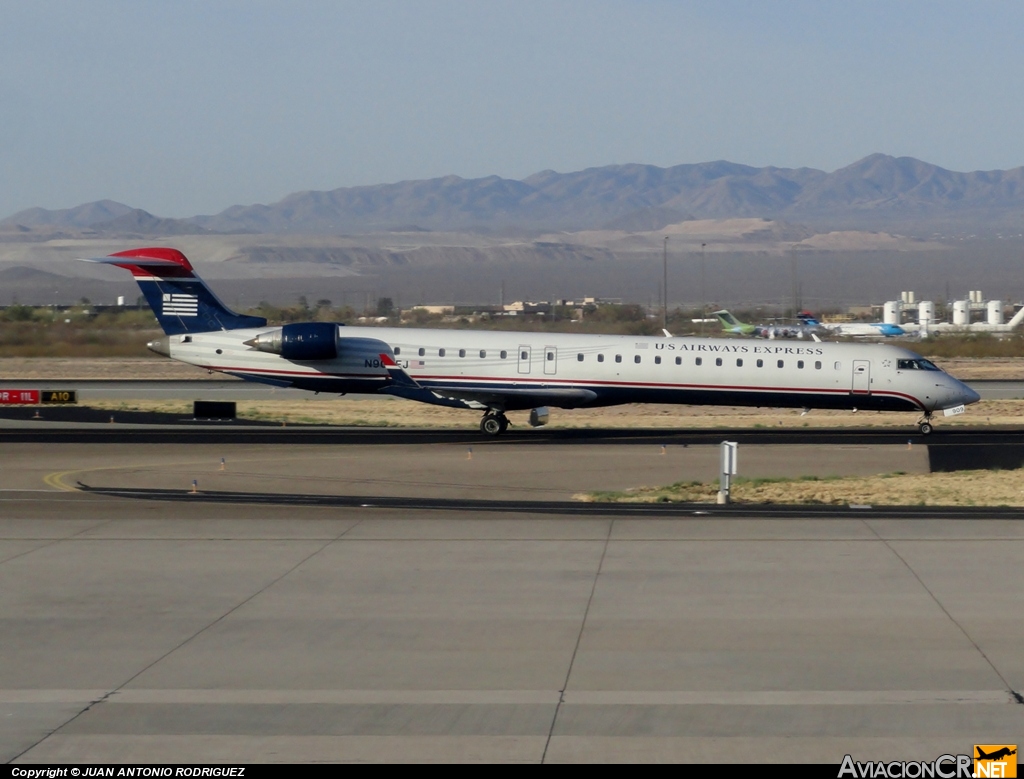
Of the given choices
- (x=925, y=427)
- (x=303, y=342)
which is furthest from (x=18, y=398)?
(x=925, y=427)

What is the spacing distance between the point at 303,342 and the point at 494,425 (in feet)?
18.7

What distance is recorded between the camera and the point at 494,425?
33344mm

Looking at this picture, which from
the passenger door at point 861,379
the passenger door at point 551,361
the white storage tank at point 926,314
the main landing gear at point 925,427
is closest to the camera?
the main landing gear at point 925,427

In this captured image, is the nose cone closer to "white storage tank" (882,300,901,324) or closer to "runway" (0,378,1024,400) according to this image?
"runway" (0,378,1024,400)

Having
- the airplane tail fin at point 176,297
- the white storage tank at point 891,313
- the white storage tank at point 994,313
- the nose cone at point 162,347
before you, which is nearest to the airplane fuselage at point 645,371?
the airplane tail fin at point 176,297

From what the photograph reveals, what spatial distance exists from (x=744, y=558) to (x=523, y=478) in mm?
9598

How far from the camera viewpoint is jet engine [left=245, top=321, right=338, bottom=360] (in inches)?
1307

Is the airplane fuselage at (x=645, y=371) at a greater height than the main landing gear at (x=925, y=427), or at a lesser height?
greater

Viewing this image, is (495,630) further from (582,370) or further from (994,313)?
(994,313)

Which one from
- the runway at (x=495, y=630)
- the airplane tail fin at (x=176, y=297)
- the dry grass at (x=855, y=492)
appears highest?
the airplane tail fin at (x=176, y=297)

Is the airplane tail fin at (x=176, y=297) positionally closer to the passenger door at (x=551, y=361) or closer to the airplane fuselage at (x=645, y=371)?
the airplane fuselage at (x=645, y=371)

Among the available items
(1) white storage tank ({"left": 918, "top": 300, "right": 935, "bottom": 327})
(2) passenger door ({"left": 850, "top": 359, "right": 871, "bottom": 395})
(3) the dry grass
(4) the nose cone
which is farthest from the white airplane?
(1) white storage tank ({"left": 918, "top": 300, "right": 935, "bottom": 327})

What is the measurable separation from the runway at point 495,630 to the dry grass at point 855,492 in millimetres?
1736

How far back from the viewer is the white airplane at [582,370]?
3284cm
